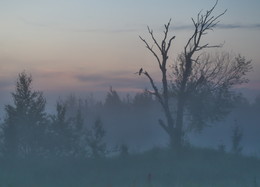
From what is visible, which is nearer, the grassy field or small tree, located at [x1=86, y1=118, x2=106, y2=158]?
the grassy field

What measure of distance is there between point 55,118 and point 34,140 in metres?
2.28

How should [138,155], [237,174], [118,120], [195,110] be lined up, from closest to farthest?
1. [237,174]
2. [138,155]
3. [195,110]
4. [118,120]

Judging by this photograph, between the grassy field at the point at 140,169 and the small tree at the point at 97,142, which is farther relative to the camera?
the small tree at the point at 97,142

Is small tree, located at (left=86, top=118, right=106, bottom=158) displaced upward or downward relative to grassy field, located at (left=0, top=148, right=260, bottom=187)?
upward

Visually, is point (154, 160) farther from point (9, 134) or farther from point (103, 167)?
point (9, 134)

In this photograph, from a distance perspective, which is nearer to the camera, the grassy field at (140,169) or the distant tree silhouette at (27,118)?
the grassy field at (140,169)

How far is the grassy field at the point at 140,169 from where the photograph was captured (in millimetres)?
24241

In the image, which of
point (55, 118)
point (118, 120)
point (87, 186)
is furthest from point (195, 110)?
point (118, 120)

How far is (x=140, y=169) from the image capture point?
92.1 feet

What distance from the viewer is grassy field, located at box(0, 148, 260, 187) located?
24.2 meters

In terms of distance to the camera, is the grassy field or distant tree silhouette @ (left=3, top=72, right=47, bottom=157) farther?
distant tree silhouette @ (left=3, top=72, right=47, bottom=157)

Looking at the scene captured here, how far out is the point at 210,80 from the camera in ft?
142

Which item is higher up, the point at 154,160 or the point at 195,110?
the point at 195,110

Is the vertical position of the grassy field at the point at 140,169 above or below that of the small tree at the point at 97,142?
below
